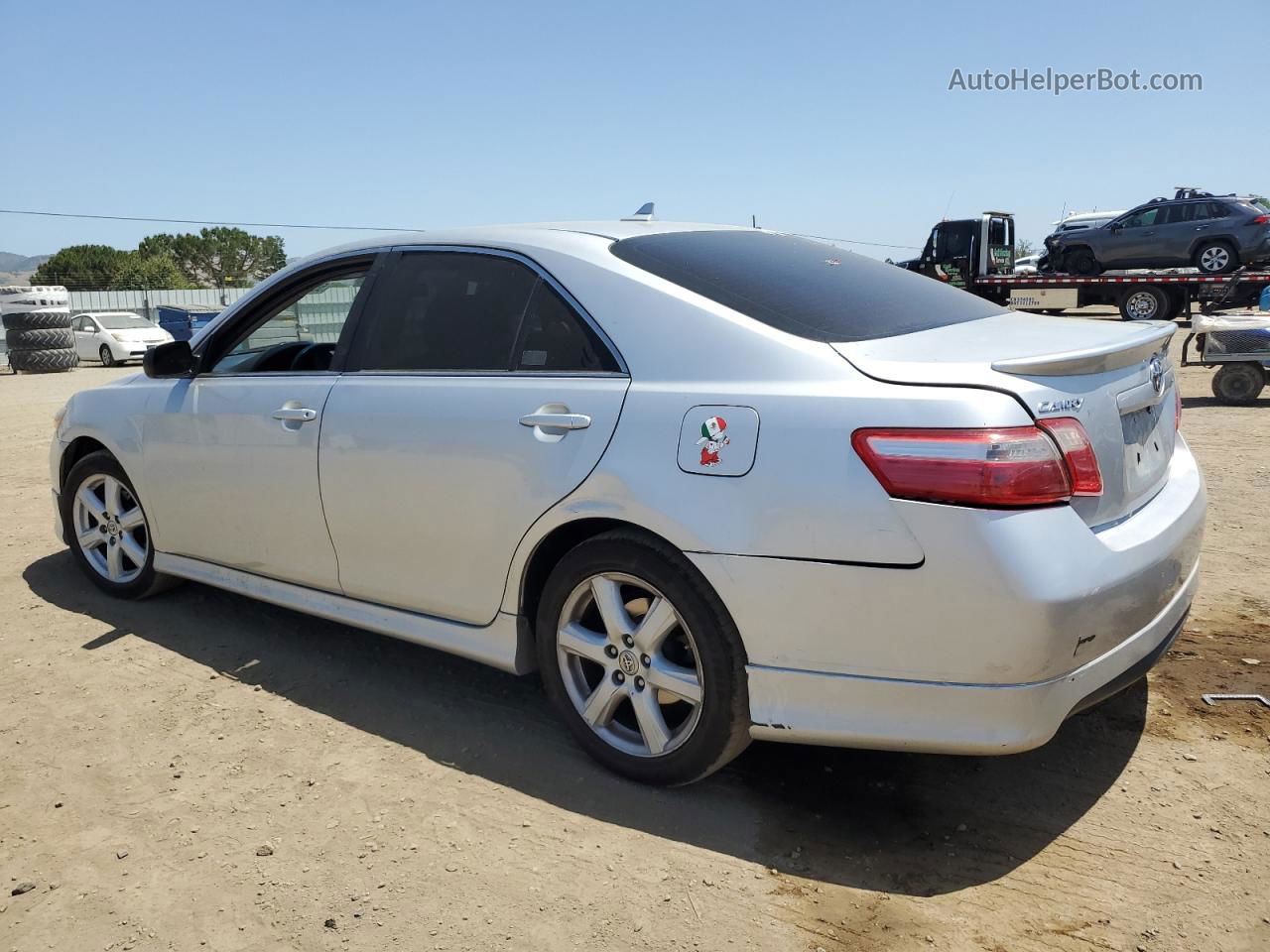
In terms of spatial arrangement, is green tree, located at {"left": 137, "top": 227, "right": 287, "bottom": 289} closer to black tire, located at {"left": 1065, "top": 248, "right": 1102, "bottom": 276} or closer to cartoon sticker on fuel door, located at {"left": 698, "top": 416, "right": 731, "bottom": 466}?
black tire, located at {"left": 1065, "top": 248, "right": 1102, "bottom": 276}

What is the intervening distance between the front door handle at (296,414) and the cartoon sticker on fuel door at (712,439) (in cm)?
164

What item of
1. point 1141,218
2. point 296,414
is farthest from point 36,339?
point 1141,218

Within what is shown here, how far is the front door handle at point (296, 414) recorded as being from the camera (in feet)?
12.0

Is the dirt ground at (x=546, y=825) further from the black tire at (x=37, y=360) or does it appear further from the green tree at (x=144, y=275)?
the green tree at (x=144, y=275)

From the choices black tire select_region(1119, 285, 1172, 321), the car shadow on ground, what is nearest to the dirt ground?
the car shadow on ground

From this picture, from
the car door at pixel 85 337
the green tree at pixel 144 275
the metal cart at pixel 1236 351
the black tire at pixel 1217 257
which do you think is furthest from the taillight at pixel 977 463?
the green tree at pixel 144 275

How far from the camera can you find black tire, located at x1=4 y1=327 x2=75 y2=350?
21.2 meters

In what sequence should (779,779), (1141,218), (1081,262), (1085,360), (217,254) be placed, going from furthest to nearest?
(217,254), (1081,262), (1141,218), (779,779), (1085,360)

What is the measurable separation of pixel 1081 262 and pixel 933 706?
78.3 ft

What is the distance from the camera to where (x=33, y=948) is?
94.1 inches

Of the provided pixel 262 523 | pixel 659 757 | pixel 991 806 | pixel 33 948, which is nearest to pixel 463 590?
pixel 659 757

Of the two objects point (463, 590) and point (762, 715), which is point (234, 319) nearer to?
point (463, 590)

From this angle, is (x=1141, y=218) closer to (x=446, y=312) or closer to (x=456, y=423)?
(x=446, y=312)

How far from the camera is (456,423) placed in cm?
324
